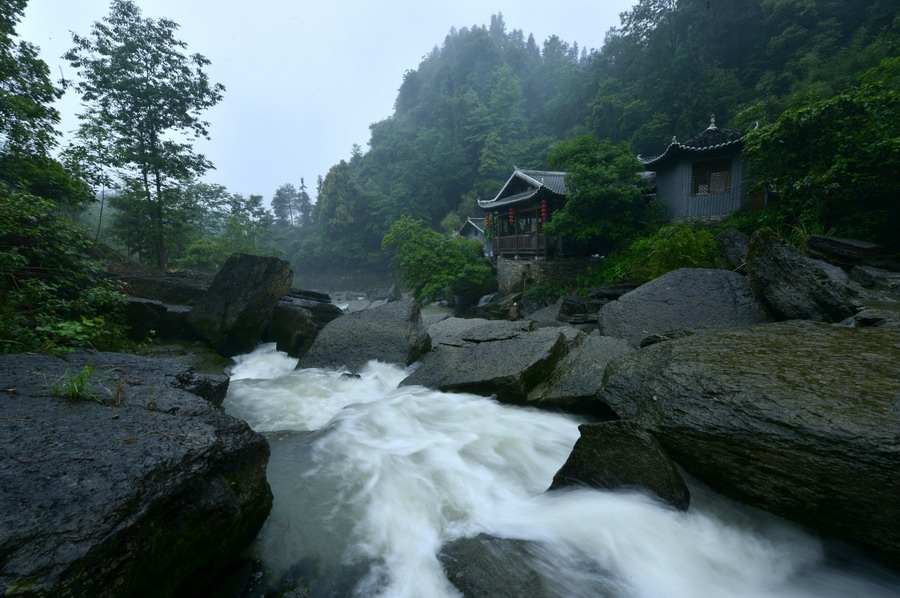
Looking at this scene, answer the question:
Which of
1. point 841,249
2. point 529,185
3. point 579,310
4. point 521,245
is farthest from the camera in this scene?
point 529,185

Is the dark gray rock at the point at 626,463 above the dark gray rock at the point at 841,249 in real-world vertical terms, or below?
below

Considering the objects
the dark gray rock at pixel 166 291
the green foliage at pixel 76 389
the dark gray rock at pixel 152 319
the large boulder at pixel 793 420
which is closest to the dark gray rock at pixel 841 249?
the large boulder at pixel 793 420

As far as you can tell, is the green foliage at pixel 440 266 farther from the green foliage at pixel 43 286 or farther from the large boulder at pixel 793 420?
the large boulder at pixel 793 420

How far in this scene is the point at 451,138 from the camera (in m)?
42.3

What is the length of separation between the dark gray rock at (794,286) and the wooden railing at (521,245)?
38.7 ft

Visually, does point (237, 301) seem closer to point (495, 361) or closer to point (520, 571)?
point (495, 361)

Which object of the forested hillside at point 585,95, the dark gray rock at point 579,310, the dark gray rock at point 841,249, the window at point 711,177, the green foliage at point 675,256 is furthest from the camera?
the forested hillside at point 585,95

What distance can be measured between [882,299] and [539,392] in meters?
4.70

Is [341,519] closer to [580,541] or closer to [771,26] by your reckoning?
[580,541]

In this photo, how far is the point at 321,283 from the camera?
45.4 m

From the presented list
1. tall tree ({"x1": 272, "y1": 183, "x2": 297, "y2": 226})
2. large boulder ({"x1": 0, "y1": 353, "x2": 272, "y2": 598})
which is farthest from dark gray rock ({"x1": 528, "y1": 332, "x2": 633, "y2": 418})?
tall tree ({"x1": 272, "y1": 183, "x2": 297, "y2": 226})

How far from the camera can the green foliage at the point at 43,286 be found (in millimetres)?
3557


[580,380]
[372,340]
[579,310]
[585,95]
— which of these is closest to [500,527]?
[580,380]

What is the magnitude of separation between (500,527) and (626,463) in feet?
3.49
